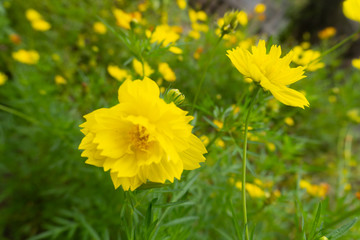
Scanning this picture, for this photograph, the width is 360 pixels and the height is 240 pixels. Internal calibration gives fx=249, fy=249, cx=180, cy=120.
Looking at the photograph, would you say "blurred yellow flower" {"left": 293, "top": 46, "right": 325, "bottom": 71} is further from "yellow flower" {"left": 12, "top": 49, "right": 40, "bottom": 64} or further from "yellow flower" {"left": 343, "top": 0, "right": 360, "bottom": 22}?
"yellow flower" {"left": 12, "top": 49, "right": 40, "bottom": 64}

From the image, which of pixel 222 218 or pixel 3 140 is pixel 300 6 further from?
pixel 3 140

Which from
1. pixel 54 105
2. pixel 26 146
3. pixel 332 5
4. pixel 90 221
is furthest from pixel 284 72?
pixel 332 5

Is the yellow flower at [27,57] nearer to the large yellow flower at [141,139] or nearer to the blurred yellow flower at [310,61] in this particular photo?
the large yellow flower at [141,139]

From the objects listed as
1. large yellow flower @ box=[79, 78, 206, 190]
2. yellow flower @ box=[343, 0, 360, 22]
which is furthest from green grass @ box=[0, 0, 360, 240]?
yellow flower @ box=[343, 0, 360, 22]

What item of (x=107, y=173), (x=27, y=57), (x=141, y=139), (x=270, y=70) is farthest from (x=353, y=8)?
(x=27, y=57)

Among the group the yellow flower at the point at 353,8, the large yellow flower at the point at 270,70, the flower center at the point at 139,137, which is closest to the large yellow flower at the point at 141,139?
the flower center at the point at 139,137

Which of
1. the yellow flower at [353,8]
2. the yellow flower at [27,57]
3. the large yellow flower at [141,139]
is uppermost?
the yellow flower at [27,57]

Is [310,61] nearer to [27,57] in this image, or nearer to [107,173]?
[107,173]

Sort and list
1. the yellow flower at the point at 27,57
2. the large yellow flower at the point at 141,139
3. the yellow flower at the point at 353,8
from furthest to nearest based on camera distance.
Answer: the yellow flower at the point at 27,57
the yellow flower at the point at 353,8
the large yellow flower at the point at 141,139
